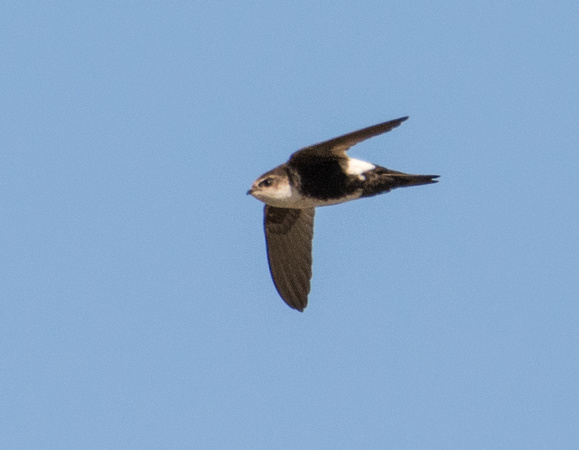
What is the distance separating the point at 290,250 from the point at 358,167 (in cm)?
152

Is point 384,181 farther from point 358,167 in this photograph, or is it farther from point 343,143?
point 343,143

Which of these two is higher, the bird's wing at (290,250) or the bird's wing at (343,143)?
the bird's wing at (343,143)

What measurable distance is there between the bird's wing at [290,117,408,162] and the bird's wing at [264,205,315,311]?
1393mm

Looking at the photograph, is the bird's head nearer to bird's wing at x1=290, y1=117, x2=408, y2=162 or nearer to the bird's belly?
the bird's belly

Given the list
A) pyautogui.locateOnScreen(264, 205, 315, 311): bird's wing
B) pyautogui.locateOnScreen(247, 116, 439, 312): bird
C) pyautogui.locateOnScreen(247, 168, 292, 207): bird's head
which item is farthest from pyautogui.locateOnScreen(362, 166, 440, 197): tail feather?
pyautogui.locateOnScreen(264, 205, 315, 311): bird's wing

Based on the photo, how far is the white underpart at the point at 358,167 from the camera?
8.35 m

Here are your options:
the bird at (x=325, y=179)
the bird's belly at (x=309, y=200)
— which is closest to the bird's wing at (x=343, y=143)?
the bird at (x=325, y=179)

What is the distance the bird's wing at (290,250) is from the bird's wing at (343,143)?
139 cm

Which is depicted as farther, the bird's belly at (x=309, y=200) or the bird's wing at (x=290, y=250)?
the bird's wing at (x=290, y=250)

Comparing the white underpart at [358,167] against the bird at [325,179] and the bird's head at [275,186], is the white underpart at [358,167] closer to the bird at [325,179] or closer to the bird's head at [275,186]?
the bird at [325,179]

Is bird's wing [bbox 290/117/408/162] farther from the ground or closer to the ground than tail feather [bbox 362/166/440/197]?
farther from the ground

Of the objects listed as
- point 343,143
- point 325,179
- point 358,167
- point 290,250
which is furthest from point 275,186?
point 290,250

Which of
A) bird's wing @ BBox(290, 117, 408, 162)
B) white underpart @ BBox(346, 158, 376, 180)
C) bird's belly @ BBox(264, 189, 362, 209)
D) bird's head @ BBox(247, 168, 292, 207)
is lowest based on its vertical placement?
bird's belly @ BBox(264, 189, 362, 209)

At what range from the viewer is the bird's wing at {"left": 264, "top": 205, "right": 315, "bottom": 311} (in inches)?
376
